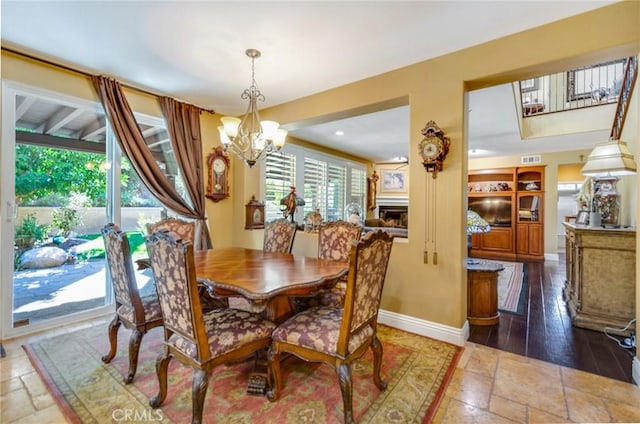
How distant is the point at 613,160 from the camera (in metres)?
2.51

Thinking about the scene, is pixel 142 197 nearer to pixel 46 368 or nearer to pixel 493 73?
pixel 46 368

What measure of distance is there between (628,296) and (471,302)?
1.33 meters

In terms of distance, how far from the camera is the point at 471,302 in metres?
2.94

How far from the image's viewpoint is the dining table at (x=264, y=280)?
5.37 feet

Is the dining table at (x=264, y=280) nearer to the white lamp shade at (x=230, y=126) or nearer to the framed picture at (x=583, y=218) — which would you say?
the white lamp shade at (x=230, y=126)

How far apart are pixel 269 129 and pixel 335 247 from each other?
1222 millimetres

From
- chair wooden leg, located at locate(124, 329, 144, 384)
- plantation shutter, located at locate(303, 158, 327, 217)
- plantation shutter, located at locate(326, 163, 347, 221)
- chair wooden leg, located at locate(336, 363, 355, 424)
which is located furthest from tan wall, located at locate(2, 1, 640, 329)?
plantation shutter, located at locate(326, 163, 347, 221)

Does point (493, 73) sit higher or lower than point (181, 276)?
higher

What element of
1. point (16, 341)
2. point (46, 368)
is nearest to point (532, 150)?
point (46, 368)

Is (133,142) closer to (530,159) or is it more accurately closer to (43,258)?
(43,258)

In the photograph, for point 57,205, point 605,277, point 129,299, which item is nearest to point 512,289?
point 605,277

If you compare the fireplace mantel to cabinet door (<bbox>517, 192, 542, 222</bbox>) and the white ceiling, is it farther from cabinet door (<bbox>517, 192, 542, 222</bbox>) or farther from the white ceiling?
the white ceiling

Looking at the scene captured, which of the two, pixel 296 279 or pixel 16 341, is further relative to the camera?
pixel 16 341

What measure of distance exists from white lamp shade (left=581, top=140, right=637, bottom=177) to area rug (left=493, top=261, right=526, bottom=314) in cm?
164
